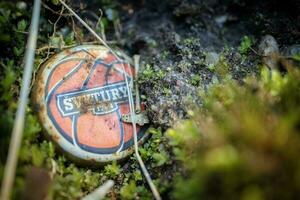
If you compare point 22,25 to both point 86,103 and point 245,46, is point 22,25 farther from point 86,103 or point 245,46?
point 245,46

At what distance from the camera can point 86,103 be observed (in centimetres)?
248

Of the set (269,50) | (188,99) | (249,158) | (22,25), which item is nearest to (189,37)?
(269,50)

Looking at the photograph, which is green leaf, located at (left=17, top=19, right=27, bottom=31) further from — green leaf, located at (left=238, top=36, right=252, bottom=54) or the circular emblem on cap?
green leaf, located at (left=238, top=36, right=252, bottom=54)

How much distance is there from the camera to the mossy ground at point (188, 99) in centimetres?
163

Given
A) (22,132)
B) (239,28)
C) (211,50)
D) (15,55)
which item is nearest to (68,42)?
(15,55)

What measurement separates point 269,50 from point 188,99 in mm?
785

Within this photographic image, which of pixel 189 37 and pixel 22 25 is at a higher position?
pixel 22 25

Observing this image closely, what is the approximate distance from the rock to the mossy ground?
0.07 meters

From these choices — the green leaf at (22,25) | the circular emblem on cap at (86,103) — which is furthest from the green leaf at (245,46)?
the green leaf at (22,25)

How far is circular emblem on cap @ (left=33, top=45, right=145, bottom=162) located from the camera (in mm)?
2328

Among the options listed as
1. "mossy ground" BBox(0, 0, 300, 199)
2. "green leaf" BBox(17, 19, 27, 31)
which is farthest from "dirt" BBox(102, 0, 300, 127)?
"green leaf" BBox(17, 19, 27, 31)

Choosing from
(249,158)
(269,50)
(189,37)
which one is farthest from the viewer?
(189,37)

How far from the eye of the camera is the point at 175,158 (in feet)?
7.21

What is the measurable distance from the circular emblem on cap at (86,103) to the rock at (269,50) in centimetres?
100
